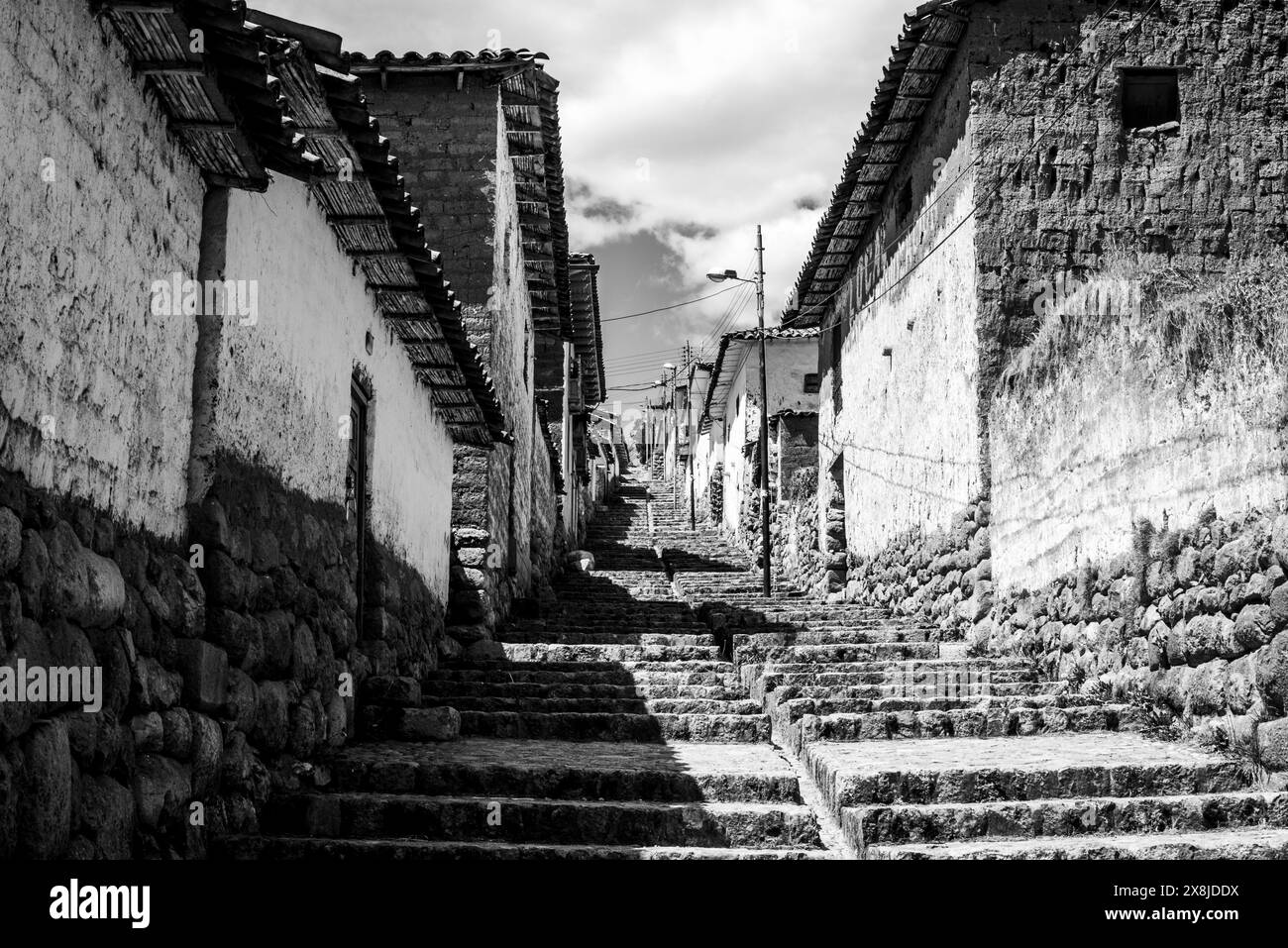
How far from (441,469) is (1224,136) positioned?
27.2 feet

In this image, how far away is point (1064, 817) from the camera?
6730 mm

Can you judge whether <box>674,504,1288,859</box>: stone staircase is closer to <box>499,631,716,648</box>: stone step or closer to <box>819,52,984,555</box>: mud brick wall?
<box>499,631,716,648</box>: stone step

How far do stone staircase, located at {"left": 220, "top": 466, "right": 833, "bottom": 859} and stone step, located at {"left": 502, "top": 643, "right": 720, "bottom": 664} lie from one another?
0.02m

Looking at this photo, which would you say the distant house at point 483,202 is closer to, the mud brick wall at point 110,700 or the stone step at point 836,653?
the stone step at point 836,653

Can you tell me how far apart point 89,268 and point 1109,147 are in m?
10.7

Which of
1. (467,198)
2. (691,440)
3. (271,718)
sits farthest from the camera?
(691,440)

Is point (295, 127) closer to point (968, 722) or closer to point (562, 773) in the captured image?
point (562, 773)

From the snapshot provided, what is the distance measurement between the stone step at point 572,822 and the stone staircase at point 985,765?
42cm

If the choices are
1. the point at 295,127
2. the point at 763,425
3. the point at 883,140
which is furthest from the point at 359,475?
the point at 763,425

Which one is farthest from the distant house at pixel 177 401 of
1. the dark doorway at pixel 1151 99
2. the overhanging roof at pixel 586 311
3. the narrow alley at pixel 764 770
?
the overhanging roof at pixel 586 311

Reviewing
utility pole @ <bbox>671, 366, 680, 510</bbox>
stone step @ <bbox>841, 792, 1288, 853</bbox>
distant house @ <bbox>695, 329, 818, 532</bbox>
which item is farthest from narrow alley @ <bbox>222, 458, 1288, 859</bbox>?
utility pole @ <bbox>671, 366, 680, 510</bbox>

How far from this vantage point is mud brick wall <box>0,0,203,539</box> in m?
3.85

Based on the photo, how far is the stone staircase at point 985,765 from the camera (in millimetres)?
6429
